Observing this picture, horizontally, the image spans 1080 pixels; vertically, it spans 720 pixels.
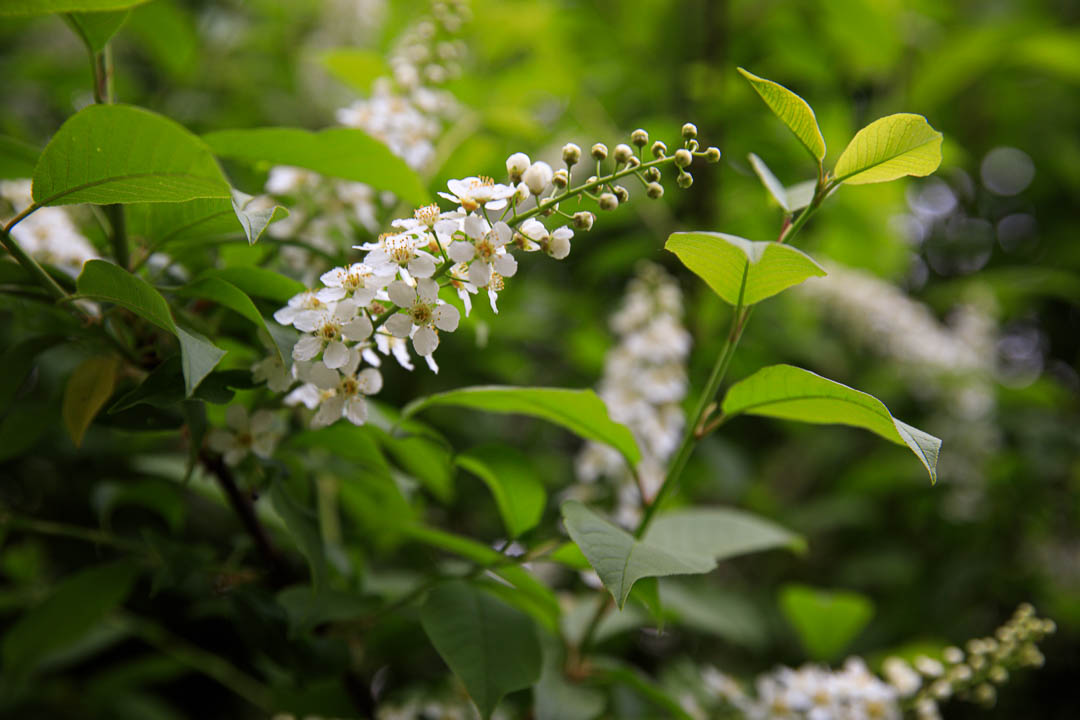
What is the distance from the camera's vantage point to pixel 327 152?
1.18m

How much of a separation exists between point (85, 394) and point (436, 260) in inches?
20.5

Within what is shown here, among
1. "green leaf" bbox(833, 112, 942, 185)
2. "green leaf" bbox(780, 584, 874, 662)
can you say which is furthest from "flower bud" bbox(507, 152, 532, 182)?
"green leaf" bbox(780, 584, 874, 662)

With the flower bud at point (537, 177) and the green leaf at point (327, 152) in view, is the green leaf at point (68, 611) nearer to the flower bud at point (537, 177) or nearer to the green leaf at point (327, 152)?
the green leaf at point (327, 152)

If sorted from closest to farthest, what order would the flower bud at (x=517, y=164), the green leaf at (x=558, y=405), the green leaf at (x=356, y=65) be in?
the flower bud at (x=517, y=164), the green leaf at (x=558, y=405), the green leaf at (x=356, y=65)

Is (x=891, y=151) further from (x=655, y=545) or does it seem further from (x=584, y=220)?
(x=655, y=545)

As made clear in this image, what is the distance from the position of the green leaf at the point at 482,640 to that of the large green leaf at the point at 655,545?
0.21m

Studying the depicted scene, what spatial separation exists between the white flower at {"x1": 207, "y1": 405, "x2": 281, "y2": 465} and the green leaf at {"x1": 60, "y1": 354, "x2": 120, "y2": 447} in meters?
0.16

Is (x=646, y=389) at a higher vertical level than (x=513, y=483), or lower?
lower

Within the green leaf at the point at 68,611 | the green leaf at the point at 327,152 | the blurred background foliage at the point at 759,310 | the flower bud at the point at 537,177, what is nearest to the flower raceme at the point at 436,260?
the flower bud at the point at 537,177

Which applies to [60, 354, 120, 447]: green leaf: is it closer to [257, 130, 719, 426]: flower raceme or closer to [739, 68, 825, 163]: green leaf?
[257, 130, 719, 426]: flower raceme

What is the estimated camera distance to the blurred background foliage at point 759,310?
7.65 ft

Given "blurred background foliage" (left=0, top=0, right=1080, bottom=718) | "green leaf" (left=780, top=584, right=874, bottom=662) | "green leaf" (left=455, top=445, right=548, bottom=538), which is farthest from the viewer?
"blurred background foliage" (left=0, top=0, right=1080, bottom=718)

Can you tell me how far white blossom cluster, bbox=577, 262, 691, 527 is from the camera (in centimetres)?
191

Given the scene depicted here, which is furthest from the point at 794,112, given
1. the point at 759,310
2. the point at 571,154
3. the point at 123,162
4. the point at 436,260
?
the point at 759,310
